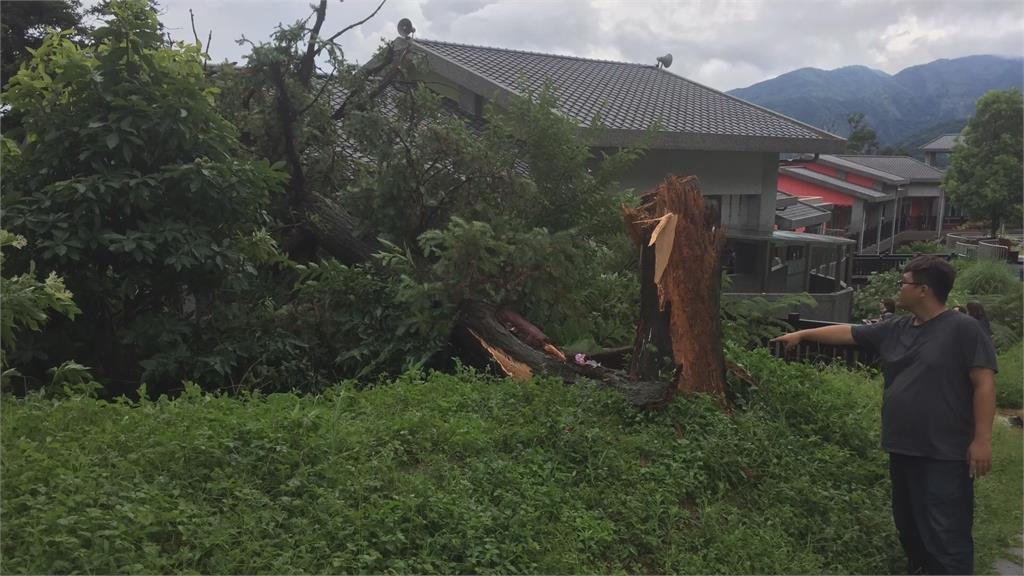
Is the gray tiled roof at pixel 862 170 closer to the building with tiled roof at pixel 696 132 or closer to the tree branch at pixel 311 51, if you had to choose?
the building with tiled roof at pixel 696 132

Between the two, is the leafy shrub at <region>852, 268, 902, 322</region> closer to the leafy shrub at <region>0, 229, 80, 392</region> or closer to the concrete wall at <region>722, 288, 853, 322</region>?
the concrete wall at <region>722, 288, 853, 322</region>

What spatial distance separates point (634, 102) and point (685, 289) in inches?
473

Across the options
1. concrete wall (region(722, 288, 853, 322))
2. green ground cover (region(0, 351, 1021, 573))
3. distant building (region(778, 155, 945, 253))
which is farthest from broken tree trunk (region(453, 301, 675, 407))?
distant building (region(778, 155, 945, 253))

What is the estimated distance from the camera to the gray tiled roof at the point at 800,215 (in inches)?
911

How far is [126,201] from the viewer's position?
6.16 metres

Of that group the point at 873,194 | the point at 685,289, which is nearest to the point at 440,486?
the point at 685,289

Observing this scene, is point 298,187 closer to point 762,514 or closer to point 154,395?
point 154,395

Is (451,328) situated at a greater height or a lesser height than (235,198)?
lesser

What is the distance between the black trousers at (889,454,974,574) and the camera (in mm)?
3896

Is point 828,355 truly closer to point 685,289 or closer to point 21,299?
point 685,289

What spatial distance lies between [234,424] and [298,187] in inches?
207

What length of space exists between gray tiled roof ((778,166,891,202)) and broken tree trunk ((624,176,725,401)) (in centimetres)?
3314

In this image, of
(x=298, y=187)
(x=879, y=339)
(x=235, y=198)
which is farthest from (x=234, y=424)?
(x=298, y=187)

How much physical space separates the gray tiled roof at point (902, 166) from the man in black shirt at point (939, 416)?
40171 millimetres
